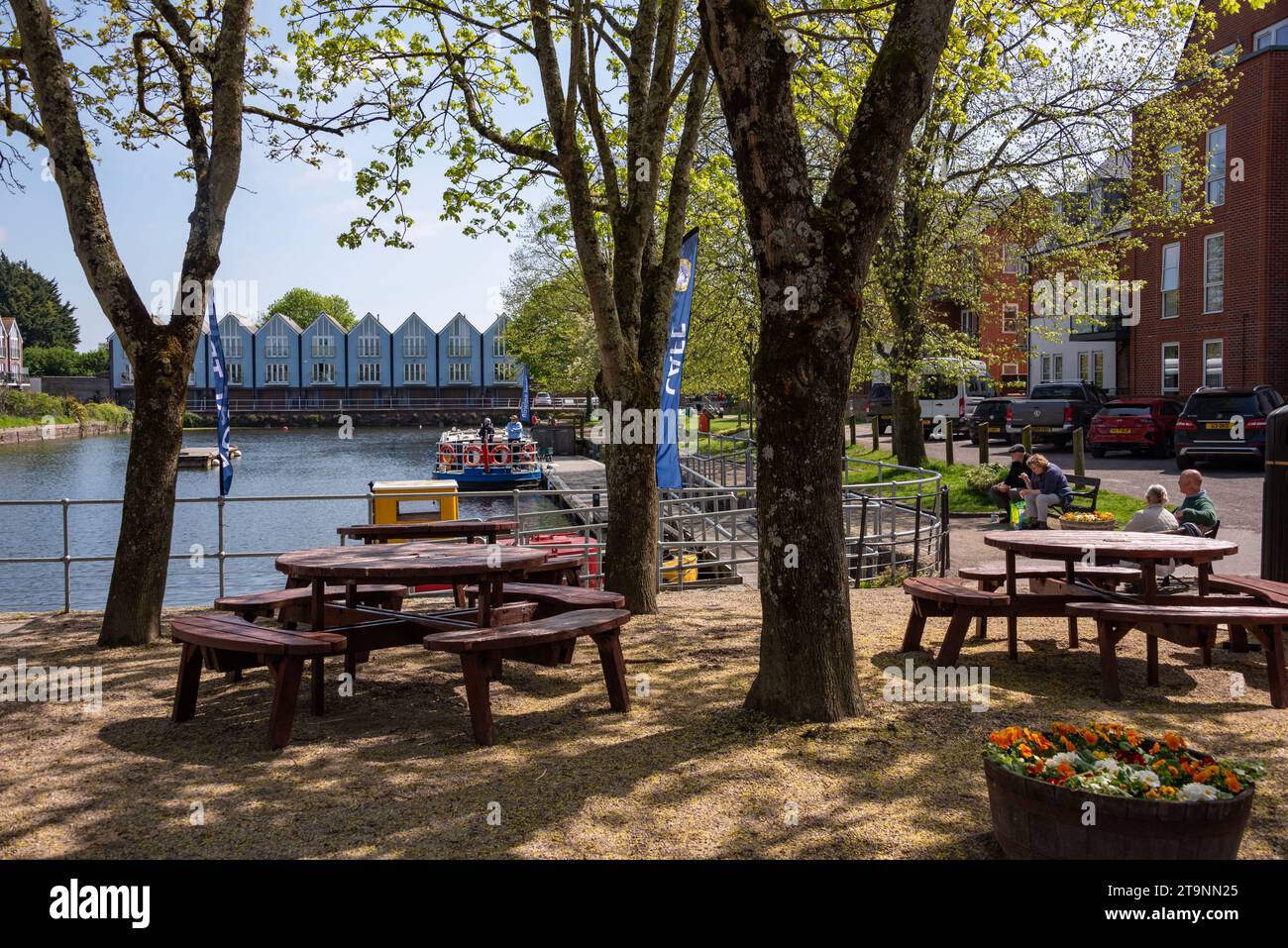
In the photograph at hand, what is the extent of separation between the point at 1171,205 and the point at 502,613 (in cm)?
2302

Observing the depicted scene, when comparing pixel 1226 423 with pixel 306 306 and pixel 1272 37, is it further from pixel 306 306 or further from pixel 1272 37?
pixel 306 306

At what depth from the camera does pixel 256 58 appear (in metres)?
12.0

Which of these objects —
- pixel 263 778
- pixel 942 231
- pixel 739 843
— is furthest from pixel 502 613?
pixel 942 231

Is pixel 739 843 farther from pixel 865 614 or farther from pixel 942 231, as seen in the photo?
pixel 942 231

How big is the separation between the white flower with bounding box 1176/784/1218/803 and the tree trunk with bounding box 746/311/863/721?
8.27ft

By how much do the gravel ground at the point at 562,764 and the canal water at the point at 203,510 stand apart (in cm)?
455

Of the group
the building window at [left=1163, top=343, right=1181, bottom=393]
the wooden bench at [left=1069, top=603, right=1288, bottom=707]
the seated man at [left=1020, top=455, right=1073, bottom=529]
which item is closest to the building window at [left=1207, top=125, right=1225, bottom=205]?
the building window at [left=1163, top=343, right=1181, bottom=393]

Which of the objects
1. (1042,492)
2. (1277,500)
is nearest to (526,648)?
(1277,500)

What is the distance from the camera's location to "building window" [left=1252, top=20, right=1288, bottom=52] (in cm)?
3053

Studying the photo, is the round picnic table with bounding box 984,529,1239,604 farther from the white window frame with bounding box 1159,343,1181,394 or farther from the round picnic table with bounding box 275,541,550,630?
the white window frame with bounding box 1159,343,1181,394

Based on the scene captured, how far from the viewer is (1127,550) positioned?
7992mm

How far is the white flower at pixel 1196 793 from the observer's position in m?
4.18

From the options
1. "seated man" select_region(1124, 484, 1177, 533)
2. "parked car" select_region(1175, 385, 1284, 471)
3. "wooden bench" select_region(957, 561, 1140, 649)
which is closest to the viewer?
"wooden bench" select_region(957, 561, 1140, 649)

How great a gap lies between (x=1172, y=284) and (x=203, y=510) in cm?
3303
